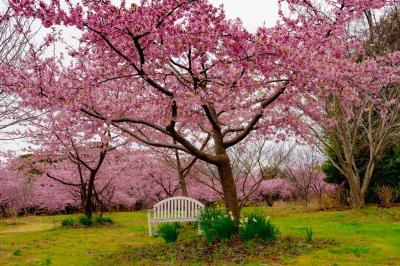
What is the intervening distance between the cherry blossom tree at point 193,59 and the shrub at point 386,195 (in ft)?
32.6

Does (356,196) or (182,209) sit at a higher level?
(356,196)

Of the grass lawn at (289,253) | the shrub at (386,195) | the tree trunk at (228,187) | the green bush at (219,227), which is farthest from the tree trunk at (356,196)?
the green bush at (219,227)

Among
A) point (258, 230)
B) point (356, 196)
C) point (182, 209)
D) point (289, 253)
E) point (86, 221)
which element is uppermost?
point (356, 196)

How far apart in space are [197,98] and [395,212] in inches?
387

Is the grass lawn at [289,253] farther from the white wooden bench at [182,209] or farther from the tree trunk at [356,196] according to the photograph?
the tree trunk at [356,196]

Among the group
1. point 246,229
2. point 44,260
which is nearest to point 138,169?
point 44,260

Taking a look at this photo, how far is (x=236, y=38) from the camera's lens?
690 centimetres

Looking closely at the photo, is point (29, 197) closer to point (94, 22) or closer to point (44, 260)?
point (44, 260)

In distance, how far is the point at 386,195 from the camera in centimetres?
1731

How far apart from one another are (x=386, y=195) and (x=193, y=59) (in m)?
12.9

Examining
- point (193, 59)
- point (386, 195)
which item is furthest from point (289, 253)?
point (386, 195)

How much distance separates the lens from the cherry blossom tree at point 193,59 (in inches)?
255

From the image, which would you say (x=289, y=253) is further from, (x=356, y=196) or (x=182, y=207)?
(x=356, y=196)

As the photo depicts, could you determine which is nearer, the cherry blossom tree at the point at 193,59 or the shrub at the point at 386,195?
the cherry blossom tree at the point at 193,59
